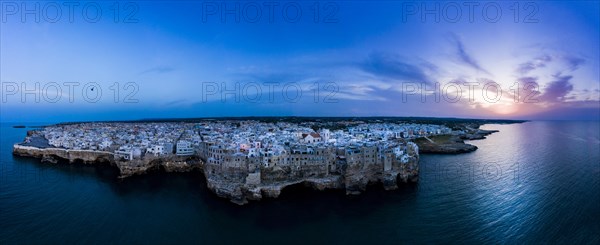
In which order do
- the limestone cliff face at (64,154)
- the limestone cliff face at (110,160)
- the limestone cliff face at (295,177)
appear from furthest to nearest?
the limestone cliff face at (64,154) < the limestone cliff face at (110,160) < the limestone cliff face at (295,177)

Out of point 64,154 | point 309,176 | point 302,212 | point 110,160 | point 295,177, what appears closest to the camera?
point 302,212

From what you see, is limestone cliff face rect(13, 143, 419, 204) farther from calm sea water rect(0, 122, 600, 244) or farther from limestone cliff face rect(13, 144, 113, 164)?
limestone cliff face rect(13, 144, 113, 164)

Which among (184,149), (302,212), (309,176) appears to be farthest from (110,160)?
(302,212)

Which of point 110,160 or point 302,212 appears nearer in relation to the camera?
point 302,212

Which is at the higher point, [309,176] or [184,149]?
[184,149]

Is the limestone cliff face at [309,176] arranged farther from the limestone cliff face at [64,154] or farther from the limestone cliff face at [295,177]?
the limestone cliff face at [64,154]

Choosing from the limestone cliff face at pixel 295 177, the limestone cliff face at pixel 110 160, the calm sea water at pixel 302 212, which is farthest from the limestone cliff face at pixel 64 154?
the limestone cliff face at pixel 295 177

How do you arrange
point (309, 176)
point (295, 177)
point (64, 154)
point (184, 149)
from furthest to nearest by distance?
1. point (64, 154)
2. point (184, 149)
3. point (309, 176)
4. point (295, 177)

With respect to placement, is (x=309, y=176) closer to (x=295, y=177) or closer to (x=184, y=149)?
(x=295, y=177)
